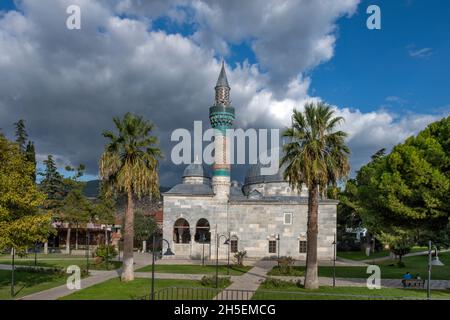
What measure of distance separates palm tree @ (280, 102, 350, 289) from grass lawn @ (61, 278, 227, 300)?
22.3 ft

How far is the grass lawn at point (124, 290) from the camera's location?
20453 millimetres

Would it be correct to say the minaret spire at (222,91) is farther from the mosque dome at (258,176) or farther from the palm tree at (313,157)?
the palm tree at (313,157)

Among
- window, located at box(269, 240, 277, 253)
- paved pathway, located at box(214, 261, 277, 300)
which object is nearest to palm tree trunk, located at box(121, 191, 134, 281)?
paved pathway, located at box(214, 261, 277, 300)

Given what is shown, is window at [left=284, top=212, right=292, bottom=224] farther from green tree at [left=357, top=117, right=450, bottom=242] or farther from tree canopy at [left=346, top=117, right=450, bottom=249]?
green tree at [left=357, top=117, right=450, bottom=242]

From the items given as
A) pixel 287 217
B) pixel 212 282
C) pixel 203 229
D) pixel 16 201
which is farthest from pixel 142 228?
pixel 16 201

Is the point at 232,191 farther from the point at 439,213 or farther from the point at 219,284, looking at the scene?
the point at 439,213

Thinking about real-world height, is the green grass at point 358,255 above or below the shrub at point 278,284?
below

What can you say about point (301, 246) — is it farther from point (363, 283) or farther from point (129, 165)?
point (129, 165)

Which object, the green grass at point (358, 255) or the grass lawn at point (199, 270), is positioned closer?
the grass lawn at point (199, 270)

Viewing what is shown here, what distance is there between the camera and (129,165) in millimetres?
24938

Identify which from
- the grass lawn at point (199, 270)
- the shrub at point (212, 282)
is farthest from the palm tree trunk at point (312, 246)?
the grass lawn at point (199, 270)

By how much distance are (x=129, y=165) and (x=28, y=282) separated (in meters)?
11.0

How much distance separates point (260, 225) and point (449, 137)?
27875 millimetres

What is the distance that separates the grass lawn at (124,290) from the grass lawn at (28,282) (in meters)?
3.23
